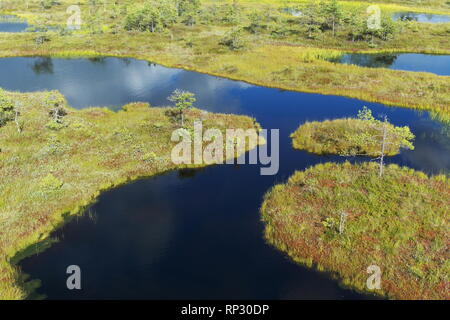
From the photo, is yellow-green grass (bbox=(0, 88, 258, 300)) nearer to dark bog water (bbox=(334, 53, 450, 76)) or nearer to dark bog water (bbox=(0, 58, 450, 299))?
dark bog water (bbox=(0, 58, 450, 299))

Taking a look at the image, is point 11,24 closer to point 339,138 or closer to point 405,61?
point 405,61

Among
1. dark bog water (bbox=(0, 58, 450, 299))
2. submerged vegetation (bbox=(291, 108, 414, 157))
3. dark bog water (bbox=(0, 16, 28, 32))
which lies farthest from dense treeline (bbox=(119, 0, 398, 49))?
dark bog water (bbox=(0, 58, 450, 299))

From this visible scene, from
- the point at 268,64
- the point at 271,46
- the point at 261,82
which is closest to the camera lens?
the point at 261,82

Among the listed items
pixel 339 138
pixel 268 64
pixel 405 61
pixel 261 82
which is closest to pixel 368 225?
pixel 339 138

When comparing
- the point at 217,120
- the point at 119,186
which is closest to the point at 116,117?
the point at 217,120

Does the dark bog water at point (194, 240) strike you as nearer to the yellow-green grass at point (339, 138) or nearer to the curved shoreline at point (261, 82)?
the yellow-green grass at point (339, 138)

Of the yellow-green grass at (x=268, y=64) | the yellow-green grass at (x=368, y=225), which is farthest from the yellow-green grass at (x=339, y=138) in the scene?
the yellow-green grass at (x=268, y=64)
